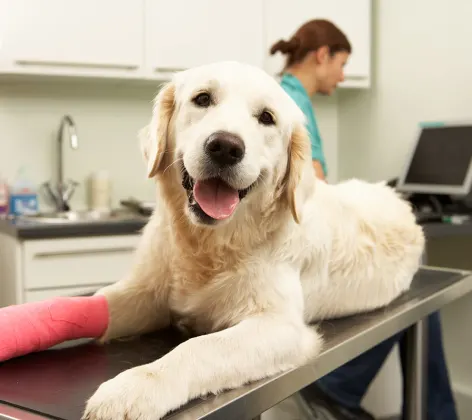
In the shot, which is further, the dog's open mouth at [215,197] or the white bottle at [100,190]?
the white bottle at [100,190]

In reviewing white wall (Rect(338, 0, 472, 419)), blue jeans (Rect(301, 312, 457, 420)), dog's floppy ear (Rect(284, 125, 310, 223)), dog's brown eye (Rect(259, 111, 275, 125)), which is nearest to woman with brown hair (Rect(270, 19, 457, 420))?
blue jeans (Rect(301, 312, 457, 420))

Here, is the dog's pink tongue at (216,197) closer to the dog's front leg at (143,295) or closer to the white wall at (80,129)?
the dog's front leg at (143,295)

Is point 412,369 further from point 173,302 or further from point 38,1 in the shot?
point 38,1

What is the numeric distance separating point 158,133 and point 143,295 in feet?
1.10

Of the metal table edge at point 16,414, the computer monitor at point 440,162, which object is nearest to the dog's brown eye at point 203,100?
the metal table edge at point 16,414

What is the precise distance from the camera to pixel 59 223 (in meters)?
2.41

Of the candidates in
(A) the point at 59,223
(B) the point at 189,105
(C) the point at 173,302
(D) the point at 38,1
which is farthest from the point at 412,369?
(D) the point at 38,1

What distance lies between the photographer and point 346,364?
2295 millimetres

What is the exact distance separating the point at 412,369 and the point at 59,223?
1511 mm

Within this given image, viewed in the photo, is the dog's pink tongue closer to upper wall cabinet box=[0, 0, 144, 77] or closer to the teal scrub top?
the teal scrub top

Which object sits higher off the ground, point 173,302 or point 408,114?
point 408,114

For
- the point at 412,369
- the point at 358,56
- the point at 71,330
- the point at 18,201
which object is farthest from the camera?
the point at 358,56

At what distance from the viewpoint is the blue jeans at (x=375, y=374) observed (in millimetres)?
2006

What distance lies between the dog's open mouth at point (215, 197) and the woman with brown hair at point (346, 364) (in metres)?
0.91
